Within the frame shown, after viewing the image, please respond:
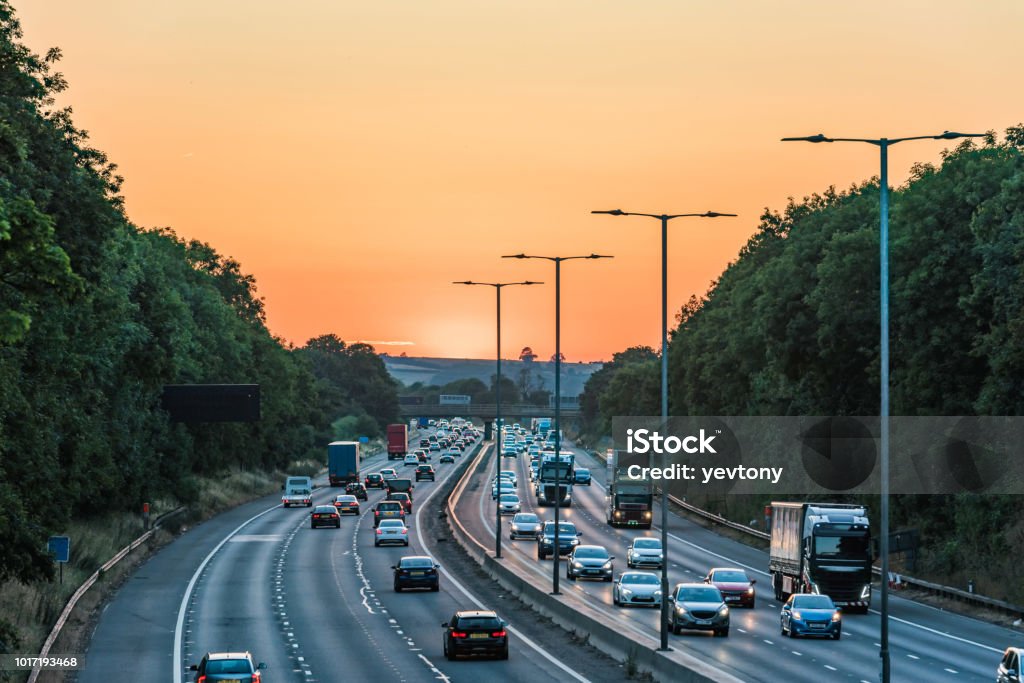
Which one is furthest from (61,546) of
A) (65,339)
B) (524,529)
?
(524,529)

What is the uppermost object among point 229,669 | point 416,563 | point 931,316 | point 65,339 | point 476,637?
point 931,316

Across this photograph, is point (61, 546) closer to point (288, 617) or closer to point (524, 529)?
point (288, 617)

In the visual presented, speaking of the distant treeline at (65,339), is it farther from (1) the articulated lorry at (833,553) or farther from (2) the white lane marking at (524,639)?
(1) the articulated lorry at (833,553)

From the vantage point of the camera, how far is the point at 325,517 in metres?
99.5

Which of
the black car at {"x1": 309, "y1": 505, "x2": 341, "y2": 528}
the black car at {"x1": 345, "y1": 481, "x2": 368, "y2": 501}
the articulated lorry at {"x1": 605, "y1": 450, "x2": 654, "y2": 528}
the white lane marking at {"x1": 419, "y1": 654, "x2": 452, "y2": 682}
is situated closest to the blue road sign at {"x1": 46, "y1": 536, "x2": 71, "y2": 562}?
the white lane marking at {"x1": 419, "y1": 654, "x2": 452, "y2": 682}

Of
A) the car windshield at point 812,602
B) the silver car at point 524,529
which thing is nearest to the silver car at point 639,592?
the car windshield at point 812,602

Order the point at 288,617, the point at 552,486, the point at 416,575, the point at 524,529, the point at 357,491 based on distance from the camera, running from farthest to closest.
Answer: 1. the point at 357,491
2. the point at 552,486
3. the point at 524,529
4. the point at 416,575
5. the point at 288,617

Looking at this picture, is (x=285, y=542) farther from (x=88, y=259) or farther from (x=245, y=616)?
(x=88, y=259)

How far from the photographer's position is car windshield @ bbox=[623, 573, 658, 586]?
57750 millimetres

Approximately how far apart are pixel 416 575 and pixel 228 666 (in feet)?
100

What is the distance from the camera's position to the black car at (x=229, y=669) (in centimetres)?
3269

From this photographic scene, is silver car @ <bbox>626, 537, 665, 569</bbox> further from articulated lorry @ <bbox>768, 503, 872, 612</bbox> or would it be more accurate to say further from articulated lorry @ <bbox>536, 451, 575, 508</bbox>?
articulated lorry @ <bbox>536, 451, 575, 508</bbox>

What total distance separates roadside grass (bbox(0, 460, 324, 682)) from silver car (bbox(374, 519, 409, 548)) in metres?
11.7

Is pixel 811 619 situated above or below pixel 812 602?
below
